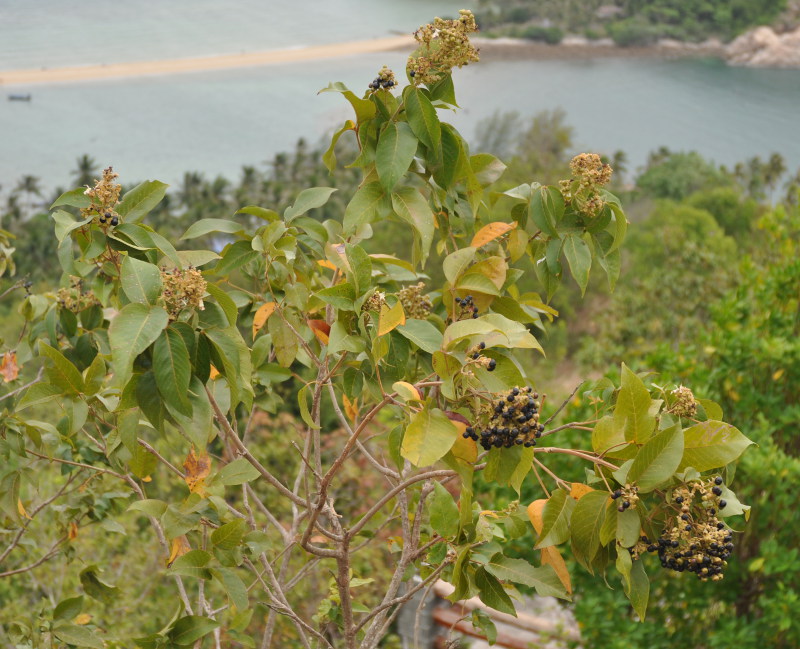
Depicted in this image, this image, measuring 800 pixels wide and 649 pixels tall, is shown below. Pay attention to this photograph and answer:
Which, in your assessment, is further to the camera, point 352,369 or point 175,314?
point 352,369

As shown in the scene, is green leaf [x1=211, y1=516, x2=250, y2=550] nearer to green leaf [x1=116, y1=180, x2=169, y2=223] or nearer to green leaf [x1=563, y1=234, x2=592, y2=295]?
green leaf [x1=116, y1=180, x2=169, y2=223]

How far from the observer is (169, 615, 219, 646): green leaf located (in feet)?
4.92

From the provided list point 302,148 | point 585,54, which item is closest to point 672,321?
point 302,148

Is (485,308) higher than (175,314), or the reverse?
(175,314)

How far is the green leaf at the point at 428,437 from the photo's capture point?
43.3 inches

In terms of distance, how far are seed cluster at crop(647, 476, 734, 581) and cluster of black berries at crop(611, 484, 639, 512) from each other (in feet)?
0.18

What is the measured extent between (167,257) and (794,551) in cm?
312

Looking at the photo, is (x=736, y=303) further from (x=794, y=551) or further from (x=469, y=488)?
(x=469, y=488)

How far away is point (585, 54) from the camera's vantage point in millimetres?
58625

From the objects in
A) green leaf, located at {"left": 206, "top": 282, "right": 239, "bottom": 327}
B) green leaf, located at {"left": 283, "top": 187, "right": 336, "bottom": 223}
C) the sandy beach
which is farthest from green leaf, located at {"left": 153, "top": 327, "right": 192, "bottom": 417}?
the sandy beach

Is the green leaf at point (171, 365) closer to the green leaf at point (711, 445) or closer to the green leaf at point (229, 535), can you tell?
the green leaf at point (229, 535)

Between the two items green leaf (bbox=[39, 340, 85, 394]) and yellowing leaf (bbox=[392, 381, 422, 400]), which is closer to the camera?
yellowing leaf (bbox=[392, 381, 422, 400])

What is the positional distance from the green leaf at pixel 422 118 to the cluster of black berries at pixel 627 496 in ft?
2.10

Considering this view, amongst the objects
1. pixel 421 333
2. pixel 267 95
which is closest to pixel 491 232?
pixel 421 333
